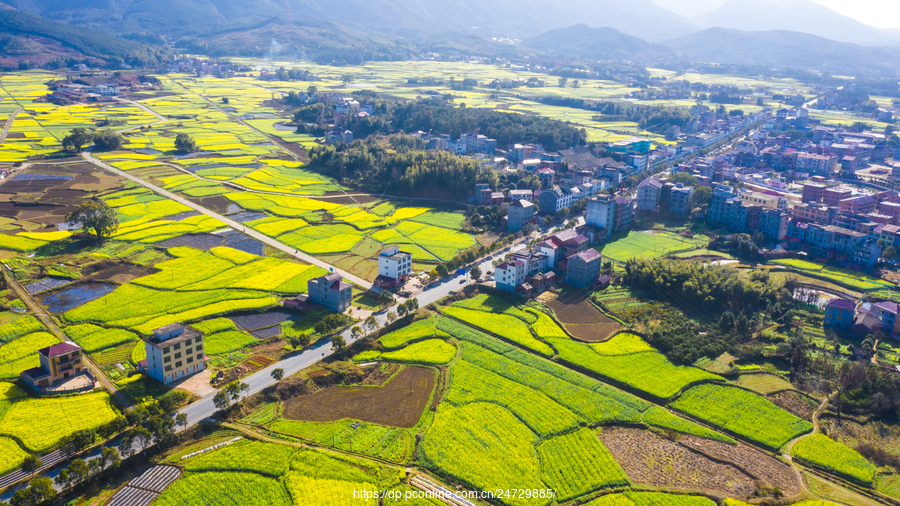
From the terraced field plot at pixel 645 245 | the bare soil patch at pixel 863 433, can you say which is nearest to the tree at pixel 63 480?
the bare soil patch at pixel 863 433

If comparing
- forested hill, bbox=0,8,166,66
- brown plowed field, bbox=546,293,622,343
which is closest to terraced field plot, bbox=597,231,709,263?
brown plowed field, bbox=546,293,622,343

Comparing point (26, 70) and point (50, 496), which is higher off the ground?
point (26, 70)

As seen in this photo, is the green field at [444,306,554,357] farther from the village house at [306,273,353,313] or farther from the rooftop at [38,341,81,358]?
the rooftop at [38,341,81,358]

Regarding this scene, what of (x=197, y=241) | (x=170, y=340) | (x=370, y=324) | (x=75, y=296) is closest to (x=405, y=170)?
(x=197, y=241)

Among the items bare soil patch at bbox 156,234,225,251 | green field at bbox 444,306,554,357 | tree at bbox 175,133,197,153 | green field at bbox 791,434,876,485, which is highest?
tree at bbox 175,133,197,153

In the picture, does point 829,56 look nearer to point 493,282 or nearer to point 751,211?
point 751,211

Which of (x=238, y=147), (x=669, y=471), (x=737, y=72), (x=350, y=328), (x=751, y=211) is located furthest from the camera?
(x=737, y=72)

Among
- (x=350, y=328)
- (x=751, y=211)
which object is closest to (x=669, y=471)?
(x=350, y=328)
